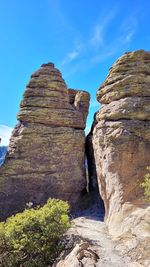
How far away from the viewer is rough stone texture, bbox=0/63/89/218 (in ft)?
117

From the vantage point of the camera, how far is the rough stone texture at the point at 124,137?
24734 mm

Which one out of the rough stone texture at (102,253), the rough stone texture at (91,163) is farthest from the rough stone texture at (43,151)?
the rough stone texture at (102,253)

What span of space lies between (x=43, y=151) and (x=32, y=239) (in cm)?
1690

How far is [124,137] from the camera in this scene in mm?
26062

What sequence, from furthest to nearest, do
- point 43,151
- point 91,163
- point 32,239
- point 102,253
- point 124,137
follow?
1. point 91,163
2. point 43,151
3. point 124,137
4. point 32,239
5. point 102,253

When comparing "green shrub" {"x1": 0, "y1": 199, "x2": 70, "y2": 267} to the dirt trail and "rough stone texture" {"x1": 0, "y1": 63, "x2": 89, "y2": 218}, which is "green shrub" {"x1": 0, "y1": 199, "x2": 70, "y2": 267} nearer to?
the dirt trail

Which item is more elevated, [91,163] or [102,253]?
[91,163]

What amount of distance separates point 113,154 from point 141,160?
2535 mm

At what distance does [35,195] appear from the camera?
35.7m

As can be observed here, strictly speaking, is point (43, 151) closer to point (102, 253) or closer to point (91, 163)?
point (91, 163)

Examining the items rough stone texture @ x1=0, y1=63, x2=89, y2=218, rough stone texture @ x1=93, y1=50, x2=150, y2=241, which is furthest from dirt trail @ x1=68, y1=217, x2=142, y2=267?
rough stone texture @ x1=0, y1=63, x2=89, y2=218

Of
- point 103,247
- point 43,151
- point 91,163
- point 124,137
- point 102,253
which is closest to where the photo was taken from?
point 102,253

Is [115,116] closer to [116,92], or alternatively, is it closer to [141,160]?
[116,92]

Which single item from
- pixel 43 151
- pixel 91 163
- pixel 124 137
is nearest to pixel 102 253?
pixel 124 137
